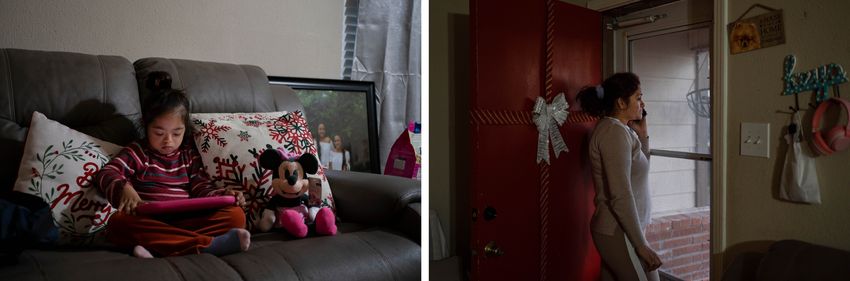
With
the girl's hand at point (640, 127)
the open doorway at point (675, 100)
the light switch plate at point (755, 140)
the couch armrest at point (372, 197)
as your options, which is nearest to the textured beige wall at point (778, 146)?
the light switch plate at point (755, 140)

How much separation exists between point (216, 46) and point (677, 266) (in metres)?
1.23

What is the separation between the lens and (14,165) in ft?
2.95

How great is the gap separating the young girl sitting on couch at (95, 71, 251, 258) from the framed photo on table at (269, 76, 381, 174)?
0.42m

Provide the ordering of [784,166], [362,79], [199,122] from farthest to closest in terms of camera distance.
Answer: [362,79], [199,122], [784,166]

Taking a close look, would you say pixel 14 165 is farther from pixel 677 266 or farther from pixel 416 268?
pixel 677 266

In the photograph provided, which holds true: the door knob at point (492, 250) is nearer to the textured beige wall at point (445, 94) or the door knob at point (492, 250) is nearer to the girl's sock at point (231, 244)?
the textured beige wall at point (445, 94)

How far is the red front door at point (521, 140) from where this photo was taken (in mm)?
666

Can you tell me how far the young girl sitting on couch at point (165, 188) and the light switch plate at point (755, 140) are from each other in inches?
29.0

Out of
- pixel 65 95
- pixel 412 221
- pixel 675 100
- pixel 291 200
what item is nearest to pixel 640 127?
pixel 675 100

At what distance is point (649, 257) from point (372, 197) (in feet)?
1.82

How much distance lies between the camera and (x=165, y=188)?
0.99 m

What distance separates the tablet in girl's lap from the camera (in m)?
0.84

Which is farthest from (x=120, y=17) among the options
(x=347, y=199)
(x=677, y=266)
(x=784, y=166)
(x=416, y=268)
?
A: (x=677, y=266)

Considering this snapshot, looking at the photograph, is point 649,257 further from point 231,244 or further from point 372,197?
point 231,244
